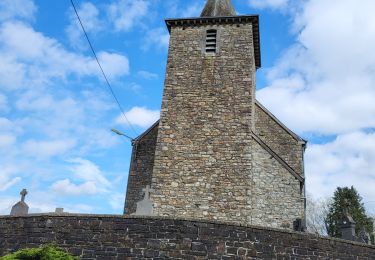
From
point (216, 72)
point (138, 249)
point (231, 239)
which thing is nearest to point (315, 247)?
point (231, 239)

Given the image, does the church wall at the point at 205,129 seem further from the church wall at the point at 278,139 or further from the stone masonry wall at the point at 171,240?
the stone masonry wall at the point at 171,240

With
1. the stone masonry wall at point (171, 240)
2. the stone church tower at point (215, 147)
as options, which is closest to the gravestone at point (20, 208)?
the stone masonry wall at point (171, 240)

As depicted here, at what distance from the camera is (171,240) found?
28.9 ft

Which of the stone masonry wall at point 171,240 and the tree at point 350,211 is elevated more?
the tree at point 350,211

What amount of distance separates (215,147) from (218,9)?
288 inches

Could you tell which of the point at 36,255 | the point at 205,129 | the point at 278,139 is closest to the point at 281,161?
the point at 205,129

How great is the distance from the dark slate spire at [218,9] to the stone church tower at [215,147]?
25cm

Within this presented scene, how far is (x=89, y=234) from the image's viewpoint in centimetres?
910

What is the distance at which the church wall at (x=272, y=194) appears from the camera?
15062 millimetres

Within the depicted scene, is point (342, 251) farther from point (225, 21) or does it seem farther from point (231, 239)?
point (225, 21)

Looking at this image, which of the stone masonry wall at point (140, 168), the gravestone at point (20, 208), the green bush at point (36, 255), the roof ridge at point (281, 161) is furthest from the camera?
the stone masonry wall at point (140, 168)

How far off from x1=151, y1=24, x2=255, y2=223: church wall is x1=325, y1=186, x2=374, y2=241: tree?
22044 millimetres

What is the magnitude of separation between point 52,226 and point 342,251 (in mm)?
6697

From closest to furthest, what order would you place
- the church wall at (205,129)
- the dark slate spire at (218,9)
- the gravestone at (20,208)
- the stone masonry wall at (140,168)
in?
1. the gravestone at (20,208)
2. the church wall at (205,129)
3. the stone masonry wall at (140,168)
4. the dark slate spire at (218,9)
